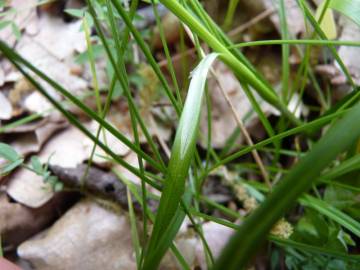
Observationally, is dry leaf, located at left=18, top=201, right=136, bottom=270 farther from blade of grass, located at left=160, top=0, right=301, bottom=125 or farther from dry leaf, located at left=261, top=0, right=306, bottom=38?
dry leaf, located at left=261, top=0, right=306, bottom=38

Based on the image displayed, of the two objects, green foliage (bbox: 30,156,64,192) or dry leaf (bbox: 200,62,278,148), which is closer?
green foliage (bbox: 30,156,64,192)

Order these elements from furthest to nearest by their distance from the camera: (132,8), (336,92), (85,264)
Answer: (336,92)
(85,264)
(132,8)

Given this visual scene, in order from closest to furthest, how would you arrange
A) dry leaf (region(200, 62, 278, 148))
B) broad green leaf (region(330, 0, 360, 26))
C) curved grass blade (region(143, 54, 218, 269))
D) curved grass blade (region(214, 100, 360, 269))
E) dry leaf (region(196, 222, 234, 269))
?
curved grass blade (region(214, 100, 360, 269))
curved grass blade (region(143, 54, 218, 269))
broad green leaf (region(330, 0, 360, 26))
dry leaf (region(196, 222, 234, 269))
dry leaf (region(200, 62, 278, 148))

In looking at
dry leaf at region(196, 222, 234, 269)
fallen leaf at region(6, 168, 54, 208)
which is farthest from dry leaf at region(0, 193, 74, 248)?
dry leaf at region(196, 222, 234, 269)

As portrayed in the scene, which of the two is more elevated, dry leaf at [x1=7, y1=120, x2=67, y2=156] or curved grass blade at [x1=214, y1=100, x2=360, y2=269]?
curved grass blade at [x1=214, y1=100, x2=360, y2=269]

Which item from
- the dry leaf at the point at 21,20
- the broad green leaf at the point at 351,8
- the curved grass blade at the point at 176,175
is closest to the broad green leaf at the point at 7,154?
the curved grass blade at the point at 176,175

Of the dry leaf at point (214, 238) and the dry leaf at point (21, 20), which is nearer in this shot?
the dry leaf at point (214, 238)

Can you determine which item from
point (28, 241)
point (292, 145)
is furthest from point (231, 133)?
point (28, 241)

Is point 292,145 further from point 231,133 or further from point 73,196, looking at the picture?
point 73,196

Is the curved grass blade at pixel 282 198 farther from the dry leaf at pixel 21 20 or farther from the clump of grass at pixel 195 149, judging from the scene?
the dry leaf at pixel 21 20
